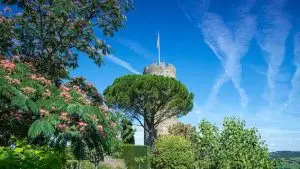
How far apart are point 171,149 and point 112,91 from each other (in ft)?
42.9

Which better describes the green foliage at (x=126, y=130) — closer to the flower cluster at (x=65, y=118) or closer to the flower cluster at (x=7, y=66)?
the flower cluster at (x=7, y=66)

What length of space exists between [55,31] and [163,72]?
34.2m

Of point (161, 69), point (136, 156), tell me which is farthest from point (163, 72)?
point (136, 156)

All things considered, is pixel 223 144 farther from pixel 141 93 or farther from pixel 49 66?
pixel 141 93

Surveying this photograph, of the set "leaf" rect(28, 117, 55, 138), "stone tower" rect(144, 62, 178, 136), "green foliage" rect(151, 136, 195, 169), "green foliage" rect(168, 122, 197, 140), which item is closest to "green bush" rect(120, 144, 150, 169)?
"green foliage" rect(151, 136, 195, 169)

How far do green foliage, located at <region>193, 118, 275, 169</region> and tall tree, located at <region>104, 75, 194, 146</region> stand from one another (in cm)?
2345

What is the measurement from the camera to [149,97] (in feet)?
137

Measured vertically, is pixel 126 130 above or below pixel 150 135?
below

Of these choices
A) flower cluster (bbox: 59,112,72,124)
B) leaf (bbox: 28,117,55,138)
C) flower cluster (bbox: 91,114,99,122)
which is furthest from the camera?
flower cluster (bbox: 91,114,99,122)

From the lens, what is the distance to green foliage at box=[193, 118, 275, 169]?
15.4 meters

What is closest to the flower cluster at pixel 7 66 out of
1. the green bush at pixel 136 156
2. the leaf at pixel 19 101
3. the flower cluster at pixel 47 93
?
the flower cluster at pixel 47 93

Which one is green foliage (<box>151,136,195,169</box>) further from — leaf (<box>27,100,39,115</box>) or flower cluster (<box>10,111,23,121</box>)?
leaf (<box>27,100,39,115</box>)

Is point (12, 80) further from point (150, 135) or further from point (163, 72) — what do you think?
point (163, 72)

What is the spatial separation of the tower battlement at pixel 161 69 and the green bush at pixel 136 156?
13358 millimetres
